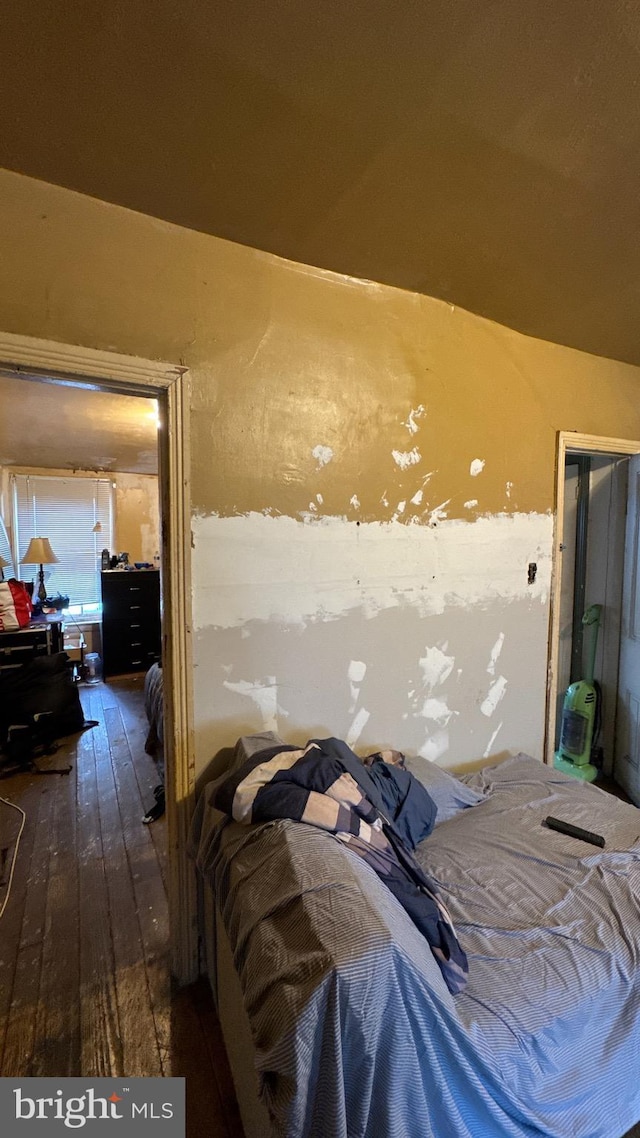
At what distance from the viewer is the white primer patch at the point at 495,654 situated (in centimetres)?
216

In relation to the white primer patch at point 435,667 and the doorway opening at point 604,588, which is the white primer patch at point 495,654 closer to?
the white primer patch at point 435,667

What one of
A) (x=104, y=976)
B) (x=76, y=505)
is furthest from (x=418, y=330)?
(x=76, y=505)

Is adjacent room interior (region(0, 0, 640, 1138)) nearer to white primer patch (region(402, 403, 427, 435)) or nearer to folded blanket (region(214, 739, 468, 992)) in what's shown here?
A: white primer patch (region(402, 403, 427, 435))

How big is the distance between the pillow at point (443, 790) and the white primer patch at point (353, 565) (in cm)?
63

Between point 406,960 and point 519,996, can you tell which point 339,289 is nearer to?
point 406,960

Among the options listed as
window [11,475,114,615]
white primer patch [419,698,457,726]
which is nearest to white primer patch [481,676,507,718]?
white primer patch [419,698,457,726]

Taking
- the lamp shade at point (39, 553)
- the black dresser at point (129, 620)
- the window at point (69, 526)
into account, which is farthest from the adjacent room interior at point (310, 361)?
the window at point (69, 526)

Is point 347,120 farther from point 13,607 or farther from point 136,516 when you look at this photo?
point 136,516

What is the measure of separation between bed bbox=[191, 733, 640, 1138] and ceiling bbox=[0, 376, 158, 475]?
181cm

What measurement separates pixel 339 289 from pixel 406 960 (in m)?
1.95

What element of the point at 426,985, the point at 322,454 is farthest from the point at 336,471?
the point at 426,985

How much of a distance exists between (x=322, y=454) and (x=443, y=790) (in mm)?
1398

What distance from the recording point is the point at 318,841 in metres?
1.04

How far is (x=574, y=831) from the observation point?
5.32 ft
